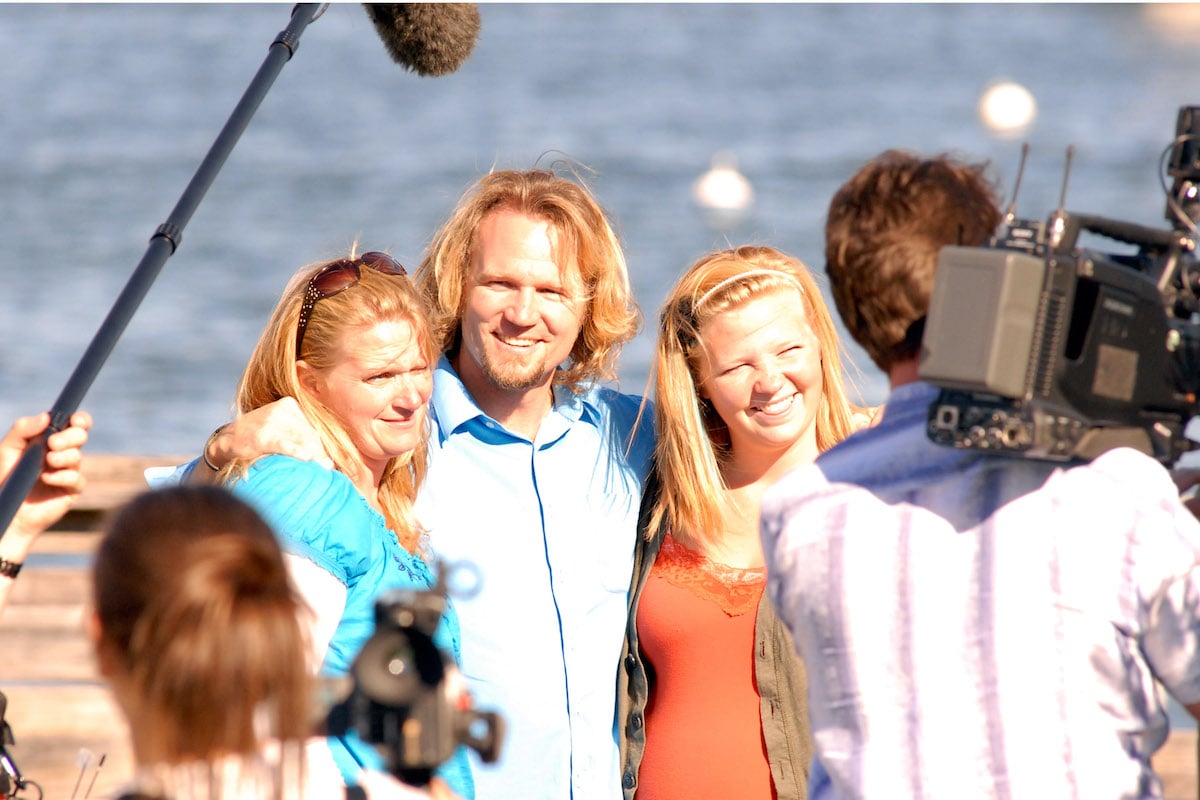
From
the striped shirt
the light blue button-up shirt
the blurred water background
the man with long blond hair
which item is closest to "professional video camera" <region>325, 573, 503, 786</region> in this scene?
the striped shirt

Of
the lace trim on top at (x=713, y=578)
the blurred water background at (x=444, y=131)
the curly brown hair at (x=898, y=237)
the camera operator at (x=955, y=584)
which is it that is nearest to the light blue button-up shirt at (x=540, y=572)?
the lace trim on top at (x=713, y=578)

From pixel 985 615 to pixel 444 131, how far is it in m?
23.6

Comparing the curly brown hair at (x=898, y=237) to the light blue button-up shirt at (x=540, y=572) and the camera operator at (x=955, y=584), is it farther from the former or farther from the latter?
the light blue button-up shirt at (x=540, y=572)

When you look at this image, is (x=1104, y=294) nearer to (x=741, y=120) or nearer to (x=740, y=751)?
(x=740, y=751)

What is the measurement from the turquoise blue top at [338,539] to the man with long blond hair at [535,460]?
0.46 feet

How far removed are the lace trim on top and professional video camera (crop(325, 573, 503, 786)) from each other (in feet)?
4.78

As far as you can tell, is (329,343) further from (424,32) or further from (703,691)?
(703,691)

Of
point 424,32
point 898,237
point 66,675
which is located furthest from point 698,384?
point 66,675

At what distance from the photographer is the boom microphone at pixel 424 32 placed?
2.76 m

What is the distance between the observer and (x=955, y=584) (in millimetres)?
1887

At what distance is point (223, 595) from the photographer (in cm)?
161

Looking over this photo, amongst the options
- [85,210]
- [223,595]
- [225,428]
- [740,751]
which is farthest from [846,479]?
[85,210]

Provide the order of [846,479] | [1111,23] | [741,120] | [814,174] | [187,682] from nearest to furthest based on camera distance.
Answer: [187,682], [846,479], [814,174], [741,120], [1111,23]

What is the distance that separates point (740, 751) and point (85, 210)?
61.7 ft
